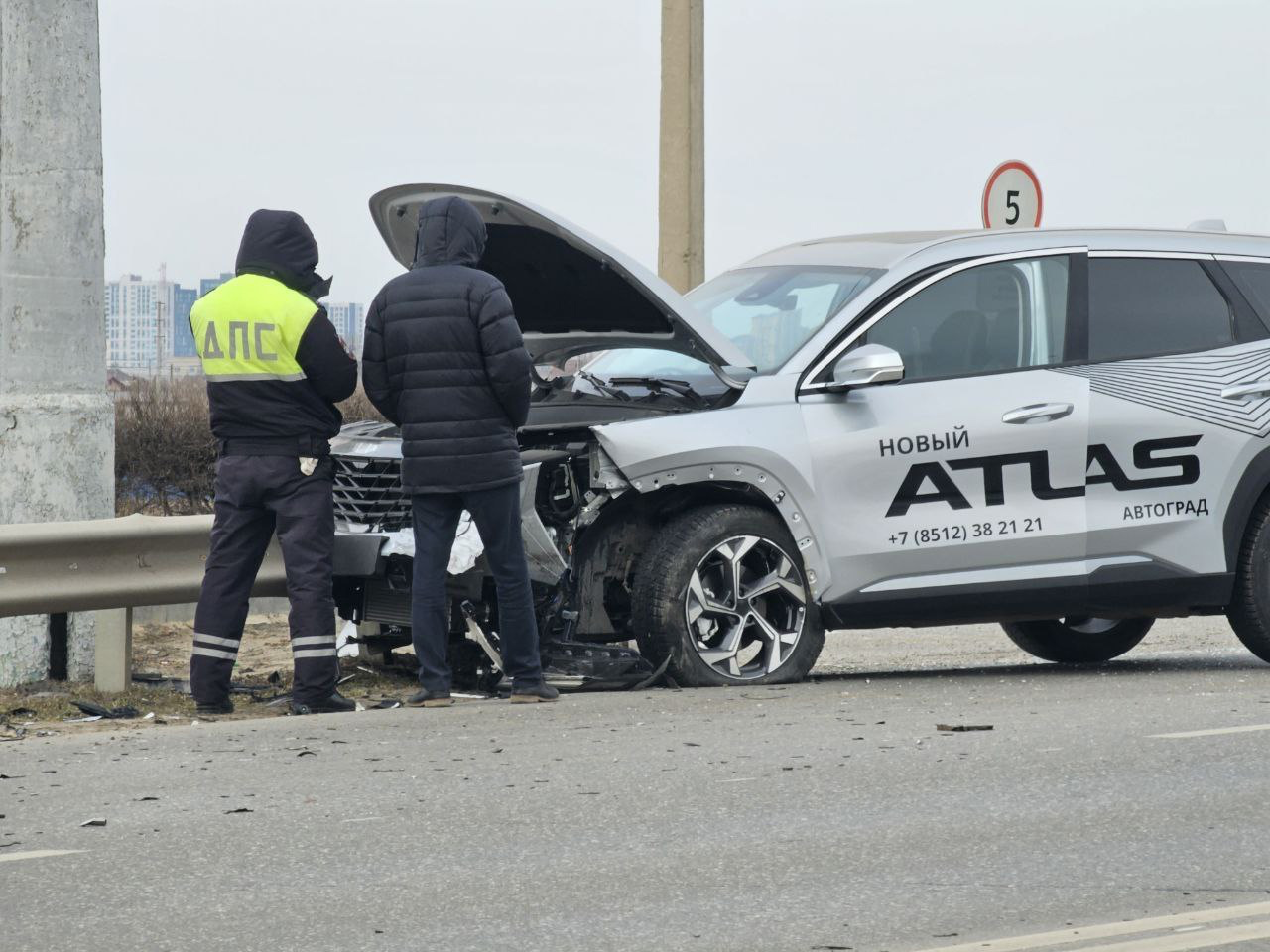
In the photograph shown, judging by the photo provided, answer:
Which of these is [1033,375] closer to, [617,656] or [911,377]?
[911,377]

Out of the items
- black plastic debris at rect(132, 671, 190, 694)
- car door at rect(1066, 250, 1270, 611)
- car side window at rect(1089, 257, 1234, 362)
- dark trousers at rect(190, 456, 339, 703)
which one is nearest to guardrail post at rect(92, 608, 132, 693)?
black plastic debris at rect(132, 671, 190, 694)

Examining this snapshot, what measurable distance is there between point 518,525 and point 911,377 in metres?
1.86

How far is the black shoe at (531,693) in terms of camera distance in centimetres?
821

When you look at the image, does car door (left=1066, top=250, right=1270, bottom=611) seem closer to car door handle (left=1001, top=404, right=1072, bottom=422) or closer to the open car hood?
car door handle (left=1001, top=404, right=1072, bottom=422)

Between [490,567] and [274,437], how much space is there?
102 centimetres

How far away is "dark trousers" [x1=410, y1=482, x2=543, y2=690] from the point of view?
316 inches

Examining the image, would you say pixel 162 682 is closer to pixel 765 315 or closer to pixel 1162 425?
pixel 765 315

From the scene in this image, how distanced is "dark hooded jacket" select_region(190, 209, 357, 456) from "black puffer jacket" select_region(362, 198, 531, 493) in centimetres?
19

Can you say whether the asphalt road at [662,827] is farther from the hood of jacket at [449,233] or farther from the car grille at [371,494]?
the hood of jacket at [449,233]

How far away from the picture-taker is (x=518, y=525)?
8.11 m

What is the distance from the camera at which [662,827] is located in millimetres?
5668

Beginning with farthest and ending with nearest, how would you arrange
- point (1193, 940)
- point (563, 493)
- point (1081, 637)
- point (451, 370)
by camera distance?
point (1081, 637) < point (563, 493) < point (451, 370) < point (1193, 940)

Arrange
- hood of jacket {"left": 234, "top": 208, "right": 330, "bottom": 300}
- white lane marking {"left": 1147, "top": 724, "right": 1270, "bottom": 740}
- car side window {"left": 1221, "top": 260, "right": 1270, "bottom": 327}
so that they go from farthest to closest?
car side window {"left": 1221, "top": 260, "right": 1270, "bottom": 327} → hood of jacket {"left": 234, "top": 208, "right": 330, "bottom": 300} → white lane marking {"left": 1147, "top": 724, "right": 1270, "bottom": 740}

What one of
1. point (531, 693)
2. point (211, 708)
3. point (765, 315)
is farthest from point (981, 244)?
point (211, 708)
